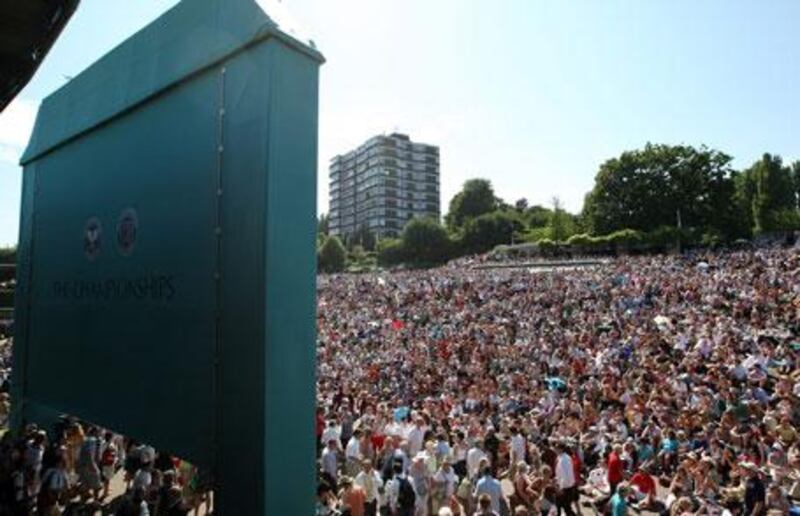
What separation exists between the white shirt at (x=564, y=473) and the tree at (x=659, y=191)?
2380 inches

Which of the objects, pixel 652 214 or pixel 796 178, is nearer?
pixel 652 214

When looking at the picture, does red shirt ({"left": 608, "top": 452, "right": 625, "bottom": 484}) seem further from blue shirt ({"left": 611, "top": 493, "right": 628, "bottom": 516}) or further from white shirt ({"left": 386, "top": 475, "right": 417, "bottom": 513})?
white shirt ({"left": 386, "top": 475, "right": 417, "bottom": 513})

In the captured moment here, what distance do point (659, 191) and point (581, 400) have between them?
5666 centimetres

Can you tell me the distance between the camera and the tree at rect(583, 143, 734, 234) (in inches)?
2517

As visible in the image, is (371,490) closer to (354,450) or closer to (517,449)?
(354,450)

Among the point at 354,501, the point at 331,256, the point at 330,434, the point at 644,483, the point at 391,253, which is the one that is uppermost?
the point at 391,253

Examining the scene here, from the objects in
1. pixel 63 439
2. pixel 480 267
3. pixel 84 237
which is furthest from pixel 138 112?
pixel 480 267

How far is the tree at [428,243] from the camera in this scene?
8162cm

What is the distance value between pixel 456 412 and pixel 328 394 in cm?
536

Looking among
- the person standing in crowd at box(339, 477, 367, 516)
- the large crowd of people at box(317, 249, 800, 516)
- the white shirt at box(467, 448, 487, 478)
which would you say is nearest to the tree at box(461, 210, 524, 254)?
the large crowd of people at box(317, 249, 800, 516)

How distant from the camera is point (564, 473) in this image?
9664 mm

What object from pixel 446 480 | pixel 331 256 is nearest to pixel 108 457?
pixel 446 480

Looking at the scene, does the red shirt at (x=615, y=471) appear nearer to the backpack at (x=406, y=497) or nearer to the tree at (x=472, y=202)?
the backpack at (x=406, y=497)

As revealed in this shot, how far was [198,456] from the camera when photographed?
→ 4.39m
